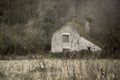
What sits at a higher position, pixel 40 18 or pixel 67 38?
pixel 40 18

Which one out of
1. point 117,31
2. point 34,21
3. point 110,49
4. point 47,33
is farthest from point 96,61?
point 34,21

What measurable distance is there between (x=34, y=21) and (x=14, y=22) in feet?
14.3

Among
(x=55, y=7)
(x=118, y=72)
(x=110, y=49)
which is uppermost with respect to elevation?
(x=55, y=7)

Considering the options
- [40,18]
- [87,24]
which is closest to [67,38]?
[87,24]

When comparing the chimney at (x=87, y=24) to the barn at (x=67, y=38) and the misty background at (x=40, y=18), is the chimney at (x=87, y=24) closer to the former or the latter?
the barn at (x=67, y=38)

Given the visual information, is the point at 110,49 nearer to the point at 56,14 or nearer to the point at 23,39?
the point at 23,39

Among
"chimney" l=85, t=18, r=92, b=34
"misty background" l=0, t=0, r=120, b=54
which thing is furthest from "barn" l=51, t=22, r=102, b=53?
"misty background" l=0, t=0, r=120, b=54

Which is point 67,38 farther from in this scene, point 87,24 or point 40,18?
point 40,18

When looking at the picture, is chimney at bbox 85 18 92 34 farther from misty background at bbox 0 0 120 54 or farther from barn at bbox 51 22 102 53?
misty background at bbox 0 0 120 54

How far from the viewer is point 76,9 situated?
52375 millimetres

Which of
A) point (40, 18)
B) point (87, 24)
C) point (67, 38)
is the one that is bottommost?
point (67, 38)

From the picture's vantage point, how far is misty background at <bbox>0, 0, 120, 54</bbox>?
3378 cm

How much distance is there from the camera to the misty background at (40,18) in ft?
111

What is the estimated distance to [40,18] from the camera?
39.8 m
